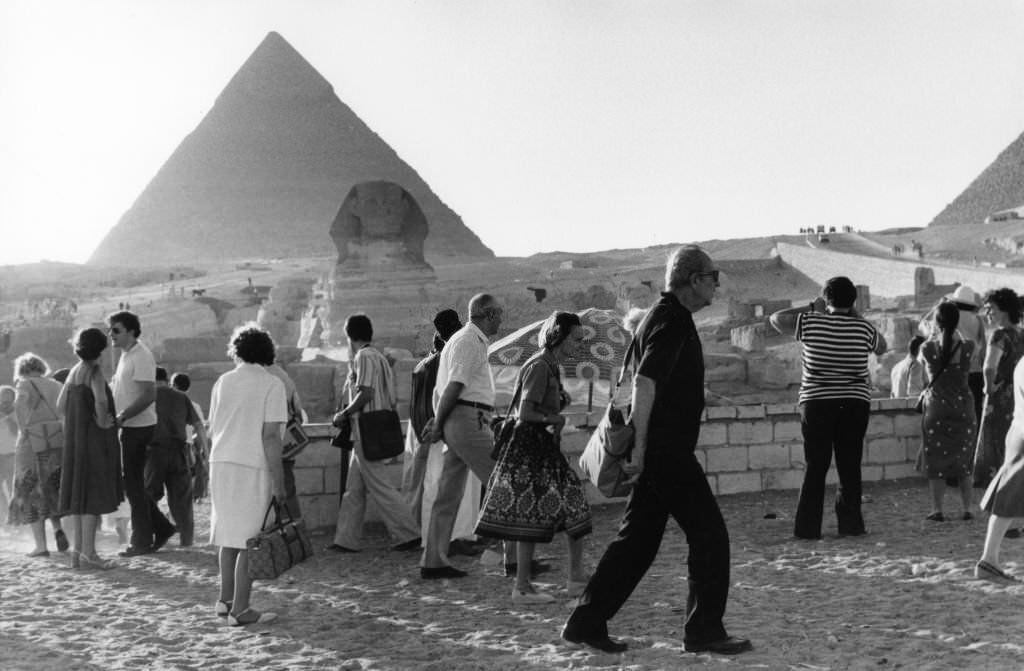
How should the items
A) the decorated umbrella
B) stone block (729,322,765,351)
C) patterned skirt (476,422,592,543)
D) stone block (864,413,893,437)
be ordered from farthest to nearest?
stone block (729,322,765,351), the decorated umbrella, stone block (864,413,893,437), patterned skirt (476,422,592,543)

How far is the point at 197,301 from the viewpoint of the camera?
30.0 m

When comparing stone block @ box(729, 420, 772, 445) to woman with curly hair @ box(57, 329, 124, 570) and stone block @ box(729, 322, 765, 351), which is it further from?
stone block @ box(729, 322, 765, 351)

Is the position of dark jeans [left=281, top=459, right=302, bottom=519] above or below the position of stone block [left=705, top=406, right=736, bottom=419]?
below

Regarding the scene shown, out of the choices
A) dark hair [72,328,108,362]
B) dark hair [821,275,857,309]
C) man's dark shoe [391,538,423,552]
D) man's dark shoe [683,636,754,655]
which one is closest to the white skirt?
man's dark shoe [391,538,423,552]

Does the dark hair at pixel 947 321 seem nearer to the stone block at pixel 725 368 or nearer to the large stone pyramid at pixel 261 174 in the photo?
the stone block at pixel 725 368

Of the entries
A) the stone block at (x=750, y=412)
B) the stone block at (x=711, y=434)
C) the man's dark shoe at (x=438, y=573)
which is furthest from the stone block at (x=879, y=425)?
the man's dark shoe at (x=438, y=573)

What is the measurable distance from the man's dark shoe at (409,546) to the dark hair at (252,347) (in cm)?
144

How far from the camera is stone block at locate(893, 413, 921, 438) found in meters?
7.11

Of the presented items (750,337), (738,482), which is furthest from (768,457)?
(750,337)

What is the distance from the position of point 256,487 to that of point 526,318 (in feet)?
59.7

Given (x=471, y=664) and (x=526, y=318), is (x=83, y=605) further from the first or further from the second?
(x=526, y=318)

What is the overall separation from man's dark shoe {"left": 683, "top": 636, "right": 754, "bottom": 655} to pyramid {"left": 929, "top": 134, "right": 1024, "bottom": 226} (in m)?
107

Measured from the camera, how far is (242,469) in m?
4.37

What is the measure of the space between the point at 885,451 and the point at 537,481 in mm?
3366
